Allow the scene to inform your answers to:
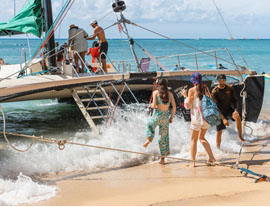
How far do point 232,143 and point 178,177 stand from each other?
8.55ft

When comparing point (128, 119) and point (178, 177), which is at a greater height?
point (128, 119)

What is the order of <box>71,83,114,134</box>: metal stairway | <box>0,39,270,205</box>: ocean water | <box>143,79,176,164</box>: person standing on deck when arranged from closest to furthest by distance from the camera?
<box>0,39,270,205</box>: ocean water, <box>143,79,176,164</box>: person standing on deck, <box>71,83,114,134</box>: metal stairway

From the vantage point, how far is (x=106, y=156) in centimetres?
705

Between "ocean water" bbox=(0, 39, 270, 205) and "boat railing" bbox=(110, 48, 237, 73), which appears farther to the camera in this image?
"boat railing" bbox=(110, 48, 237, 73)

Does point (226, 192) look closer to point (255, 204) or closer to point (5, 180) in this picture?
point (255, 204)

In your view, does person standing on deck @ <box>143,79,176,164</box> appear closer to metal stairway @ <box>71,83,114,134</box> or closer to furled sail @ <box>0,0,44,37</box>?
metal stairway @ <box>71,83,114,134</box>

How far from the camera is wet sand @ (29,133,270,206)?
4.62 meters

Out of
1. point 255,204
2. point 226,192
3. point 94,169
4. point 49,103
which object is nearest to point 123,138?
point 94,169

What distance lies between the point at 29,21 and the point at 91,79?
3.92m

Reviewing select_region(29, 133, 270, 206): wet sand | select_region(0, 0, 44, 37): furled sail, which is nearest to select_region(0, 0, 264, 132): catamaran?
select_region(0, 0, 44, 37): furled sail

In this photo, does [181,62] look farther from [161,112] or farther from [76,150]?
[161,112]

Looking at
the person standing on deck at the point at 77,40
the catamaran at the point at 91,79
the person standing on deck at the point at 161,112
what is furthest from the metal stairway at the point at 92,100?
the person standing on deck at the point at 161,112

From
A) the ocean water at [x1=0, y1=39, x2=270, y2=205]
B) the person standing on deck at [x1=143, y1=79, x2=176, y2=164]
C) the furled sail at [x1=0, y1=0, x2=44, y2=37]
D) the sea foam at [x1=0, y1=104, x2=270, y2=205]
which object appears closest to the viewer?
the ocean water at [x1=0, y1=39, x2=270, y2=205]

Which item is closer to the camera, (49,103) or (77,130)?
(77,130)
